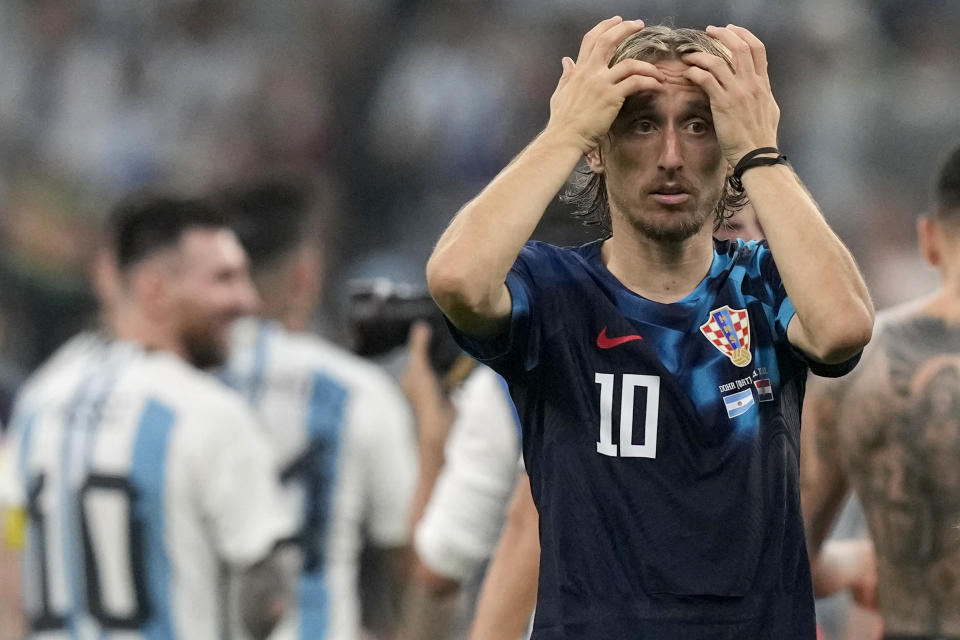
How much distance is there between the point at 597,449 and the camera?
2.60 meters

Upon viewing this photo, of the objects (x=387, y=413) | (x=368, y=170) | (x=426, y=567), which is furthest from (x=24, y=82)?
(x=426, y=567)

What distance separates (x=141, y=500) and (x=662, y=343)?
115 inches

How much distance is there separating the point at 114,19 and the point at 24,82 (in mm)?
1073

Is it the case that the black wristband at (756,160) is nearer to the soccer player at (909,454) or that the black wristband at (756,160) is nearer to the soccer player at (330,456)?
the soccer player at (909,454)

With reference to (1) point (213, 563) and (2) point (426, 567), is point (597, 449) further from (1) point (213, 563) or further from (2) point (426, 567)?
(1) point (213, 563)

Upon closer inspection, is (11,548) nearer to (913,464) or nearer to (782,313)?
(913,464)

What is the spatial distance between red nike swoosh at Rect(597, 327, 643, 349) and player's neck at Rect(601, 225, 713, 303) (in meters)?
0.09

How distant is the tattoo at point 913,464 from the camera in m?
4.47

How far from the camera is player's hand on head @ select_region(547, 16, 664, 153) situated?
257 centimetres

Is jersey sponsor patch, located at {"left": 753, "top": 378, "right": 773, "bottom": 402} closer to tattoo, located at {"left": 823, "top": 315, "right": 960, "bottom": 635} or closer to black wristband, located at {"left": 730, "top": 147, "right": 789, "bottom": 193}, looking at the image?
black wristband, located at {"left": 730, "top": 147, "right": 789, "bottom": 193}

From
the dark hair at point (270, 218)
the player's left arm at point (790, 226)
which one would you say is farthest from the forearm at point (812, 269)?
the dark hair at point (270, 218)

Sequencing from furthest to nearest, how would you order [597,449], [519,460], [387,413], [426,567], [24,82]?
[24,82] → [387,413] → [426,567] → [519,460] → [597,449]

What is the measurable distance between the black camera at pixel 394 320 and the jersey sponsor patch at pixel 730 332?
3064mm

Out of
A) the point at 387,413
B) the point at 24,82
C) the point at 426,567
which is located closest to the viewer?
the point at 426,567
